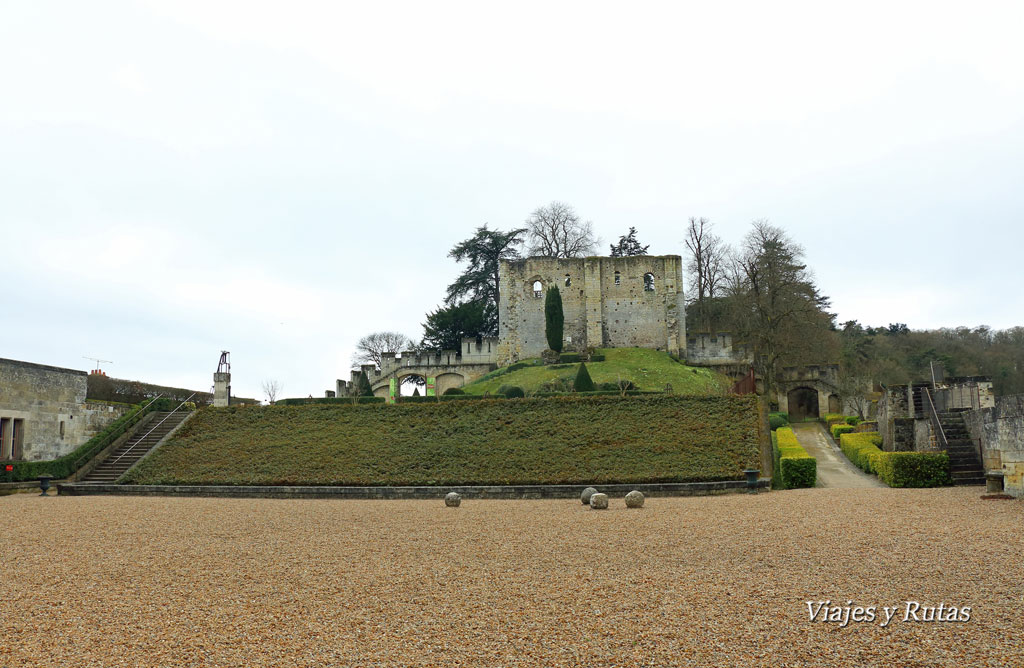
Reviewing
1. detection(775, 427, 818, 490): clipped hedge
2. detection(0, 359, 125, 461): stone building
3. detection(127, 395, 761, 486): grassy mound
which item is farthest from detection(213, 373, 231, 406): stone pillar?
detection(775, 427, 818, 490): clipped hedge

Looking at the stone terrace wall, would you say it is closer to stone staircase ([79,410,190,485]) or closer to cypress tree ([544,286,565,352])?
stone staircase ([79,410,190,485])

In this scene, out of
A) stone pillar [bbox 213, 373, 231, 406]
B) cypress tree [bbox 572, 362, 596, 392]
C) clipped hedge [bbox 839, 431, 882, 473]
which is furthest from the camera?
stone pillar [bbox 213, 373, 231, 406]

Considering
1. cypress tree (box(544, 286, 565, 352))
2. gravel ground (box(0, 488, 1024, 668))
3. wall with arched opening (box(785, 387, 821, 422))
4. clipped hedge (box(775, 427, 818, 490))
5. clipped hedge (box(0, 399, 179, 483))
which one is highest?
cypress tree (box(544, 286, 565, 352))

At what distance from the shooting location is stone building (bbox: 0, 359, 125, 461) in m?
20.9

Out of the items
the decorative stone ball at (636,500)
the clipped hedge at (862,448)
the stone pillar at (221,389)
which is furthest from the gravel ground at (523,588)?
the stone pillar at (221,389)

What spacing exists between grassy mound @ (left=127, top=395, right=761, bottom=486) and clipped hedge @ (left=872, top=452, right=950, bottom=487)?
2.98m

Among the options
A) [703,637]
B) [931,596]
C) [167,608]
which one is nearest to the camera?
[703,637]

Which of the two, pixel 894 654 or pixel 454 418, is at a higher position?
pixel 454 418

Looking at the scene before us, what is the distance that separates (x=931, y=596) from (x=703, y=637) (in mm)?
2177

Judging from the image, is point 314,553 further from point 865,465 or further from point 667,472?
point 865,465

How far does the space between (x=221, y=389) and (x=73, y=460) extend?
30.6ft

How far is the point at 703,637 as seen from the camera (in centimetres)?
530

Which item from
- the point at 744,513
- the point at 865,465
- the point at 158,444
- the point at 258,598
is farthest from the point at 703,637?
the point at 158,444

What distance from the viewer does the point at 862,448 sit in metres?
19.8
